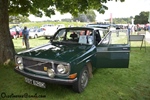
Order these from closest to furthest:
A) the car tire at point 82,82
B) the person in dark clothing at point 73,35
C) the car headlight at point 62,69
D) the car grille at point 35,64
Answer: the car headlight at point 62,69 < the car grille at point 35,64 < the car tire at point 82,82 < the person in dark clothing at point 73,35

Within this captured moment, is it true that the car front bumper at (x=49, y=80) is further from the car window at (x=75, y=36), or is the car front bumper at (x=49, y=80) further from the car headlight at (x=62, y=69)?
the car window at (x=75, y=36)

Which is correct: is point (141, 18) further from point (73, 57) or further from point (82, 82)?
point (73, 57)

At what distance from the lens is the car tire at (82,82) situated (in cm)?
401

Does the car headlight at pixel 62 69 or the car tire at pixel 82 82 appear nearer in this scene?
the car headlight at pixel 62 69

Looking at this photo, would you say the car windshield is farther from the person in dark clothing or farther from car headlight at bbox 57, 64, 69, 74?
car headlight at bbox 57, 64, 69, 74

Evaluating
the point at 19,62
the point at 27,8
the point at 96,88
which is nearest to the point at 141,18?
the point at 27,8

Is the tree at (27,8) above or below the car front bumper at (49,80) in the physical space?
above

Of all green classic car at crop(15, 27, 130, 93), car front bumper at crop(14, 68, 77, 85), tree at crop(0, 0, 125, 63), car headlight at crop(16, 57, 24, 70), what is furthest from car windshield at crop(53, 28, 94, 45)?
tree at crop(0, 0, 125, 63)

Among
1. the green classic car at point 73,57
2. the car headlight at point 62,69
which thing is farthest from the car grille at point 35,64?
the car headlight at point 62,69

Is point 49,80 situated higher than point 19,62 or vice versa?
point 19,62

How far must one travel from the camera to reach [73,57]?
12.3 feet

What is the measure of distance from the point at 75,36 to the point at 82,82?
6.23 feet

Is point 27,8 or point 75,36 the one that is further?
point 27,8

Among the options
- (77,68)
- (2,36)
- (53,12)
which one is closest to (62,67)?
(77,68)
